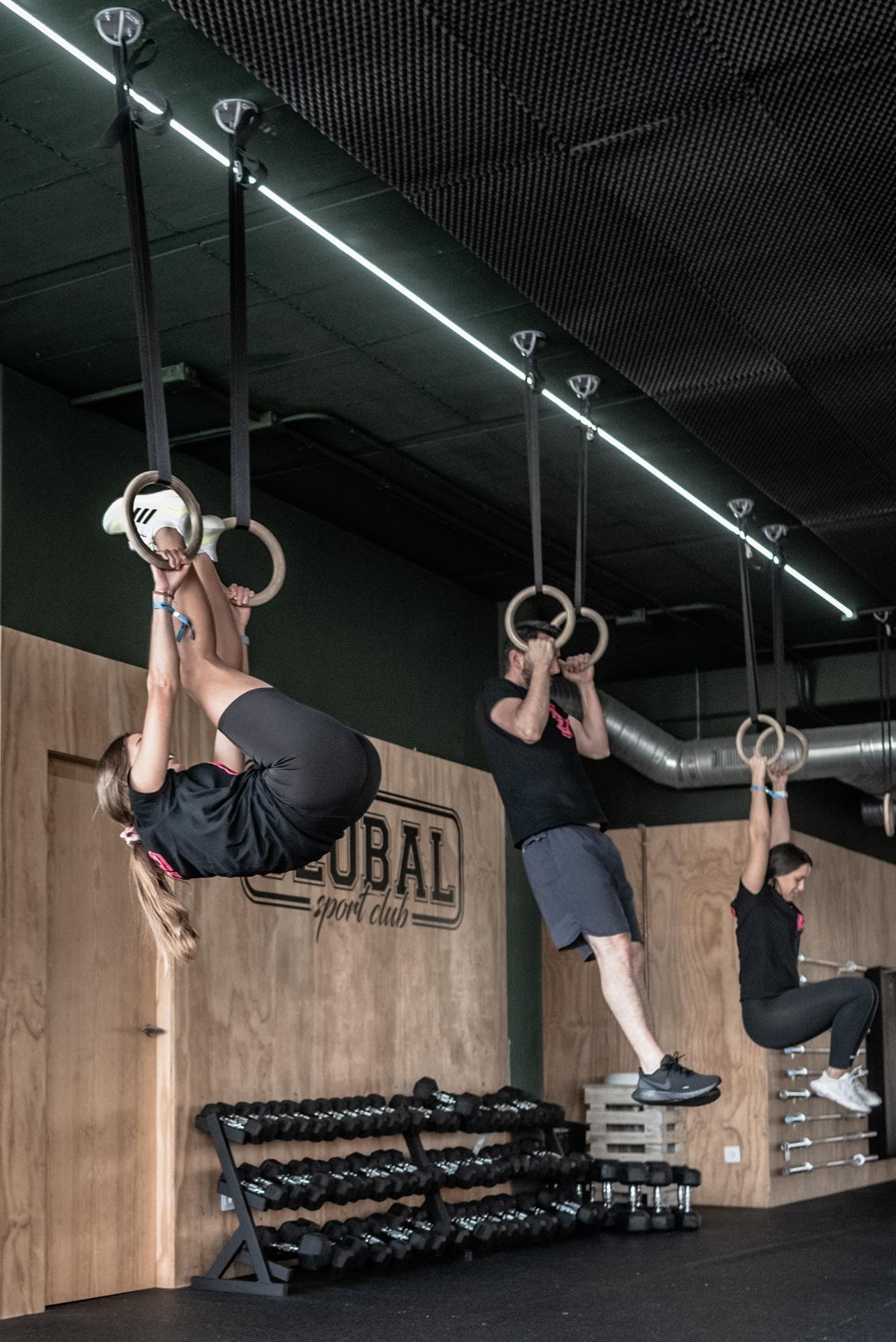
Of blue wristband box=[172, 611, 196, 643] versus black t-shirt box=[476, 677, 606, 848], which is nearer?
blue wristband box=[172, 611, 196, 643]

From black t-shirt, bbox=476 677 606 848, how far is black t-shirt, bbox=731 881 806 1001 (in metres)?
1.26

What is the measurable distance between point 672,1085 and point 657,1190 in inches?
169

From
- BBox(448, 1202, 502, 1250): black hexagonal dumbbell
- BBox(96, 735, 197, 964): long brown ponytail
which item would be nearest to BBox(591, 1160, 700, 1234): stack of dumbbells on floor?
BBox(448, 1202, 502, 1250): black hexagonal dumbbell

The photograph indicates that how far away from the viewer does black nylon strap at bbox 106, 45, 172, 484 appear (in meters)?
2.91

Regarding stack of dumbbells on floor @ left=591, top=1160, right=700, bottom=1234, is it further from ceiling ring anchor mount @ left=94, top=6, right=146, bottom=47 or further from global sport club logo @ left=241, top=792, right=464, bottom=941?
ceiling ring anchor mount @ left=94, top=6, right=146, bottom=47

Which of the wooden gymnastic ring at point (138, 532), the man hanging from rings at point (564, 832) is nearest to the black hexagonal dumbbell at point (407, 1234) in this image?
the man hanging from rings at point (564, 832)

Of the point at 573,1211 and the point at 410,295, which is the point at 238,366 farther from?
the point at 573,1211

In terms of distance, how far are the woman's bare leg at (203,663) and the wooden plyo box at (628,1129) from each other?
5.63m

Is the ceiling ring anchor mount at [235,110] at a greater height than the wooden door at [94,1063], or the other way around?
the ceiling ring anchor mount at [235,110]

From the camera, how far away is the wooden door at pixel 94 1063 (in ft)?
17.7

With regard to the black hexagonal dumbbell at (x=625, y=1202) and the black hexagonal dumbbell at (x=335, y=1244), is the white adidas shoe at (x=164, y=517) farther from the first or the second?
the black hexagonal dumbbell at (x=625, y=1202)

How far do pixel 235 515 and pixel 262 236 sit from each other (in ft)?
5.87

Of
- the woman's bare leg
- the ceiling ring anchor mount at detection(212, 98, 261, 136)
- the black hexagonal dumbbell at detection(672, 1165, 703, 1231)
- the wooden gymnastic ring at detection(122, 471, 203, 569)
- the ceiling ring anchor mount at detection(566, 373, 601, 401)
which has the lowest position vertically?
the black hexagonal dumbbell at detection(672, 1165, 703, 1231)

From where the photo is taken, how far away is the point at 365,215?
176 inches
